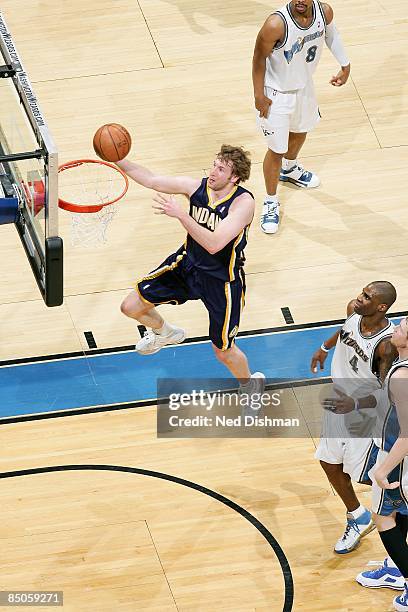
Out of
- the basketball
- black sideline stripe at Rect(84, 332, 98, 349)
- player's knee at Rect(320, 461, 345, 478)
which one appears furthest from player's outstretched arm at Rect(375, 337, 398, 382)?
black sideline stripe at Rect(84, 332, 98, 349)

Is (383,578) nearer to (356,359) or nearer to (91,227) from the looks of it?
(356,359)

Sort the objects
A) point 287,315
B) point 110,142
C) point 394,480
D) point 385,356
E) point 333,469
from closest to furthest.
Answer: point 394,480
point 385,356
point 333,469
point 110,142
point 287,315

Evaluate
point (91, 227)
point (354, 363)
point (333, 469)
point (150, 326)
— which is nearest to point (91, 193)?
point (91, 227)

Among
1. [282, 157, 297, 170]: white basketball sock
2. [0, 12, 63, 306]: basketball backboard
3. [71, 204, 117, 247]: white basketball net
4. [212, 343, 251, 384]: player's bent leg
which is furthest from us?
[282, 157, 297, 170]: white basketball sock

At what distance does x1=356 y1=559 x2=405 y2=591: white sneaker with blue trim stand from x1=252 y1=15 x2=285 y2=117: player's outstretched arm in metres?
3.31

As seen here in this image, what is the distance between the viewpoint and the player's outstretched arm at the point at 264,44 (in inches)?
345

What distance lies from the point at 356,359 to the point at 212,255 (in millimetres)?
1062

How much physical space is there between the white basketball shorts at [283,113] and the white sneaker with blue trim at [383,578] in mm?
3151

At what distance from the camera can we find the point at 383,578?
281 inches

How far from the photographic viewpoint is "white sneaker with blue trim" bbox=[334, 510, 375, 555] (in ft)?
24.0

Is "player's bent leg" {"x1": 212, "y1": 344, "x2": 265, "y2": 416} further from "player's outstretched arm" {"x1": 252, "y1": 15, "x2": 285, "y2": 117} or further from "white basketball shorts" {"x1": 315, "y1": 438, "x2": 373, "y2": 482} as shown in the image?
"player's outstretched arm" {"x1": 252, "y1": 15, "x2": 285, "y2": 117}

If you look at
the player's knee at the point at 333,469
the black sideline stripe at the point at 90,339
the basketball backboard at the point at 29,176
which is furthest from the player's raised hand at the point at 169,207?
the black sideline stripe at the point at 90,339

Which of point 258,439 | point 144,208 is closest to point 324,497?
point 258,439

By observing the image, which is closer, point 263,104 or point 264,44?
point 264,44
